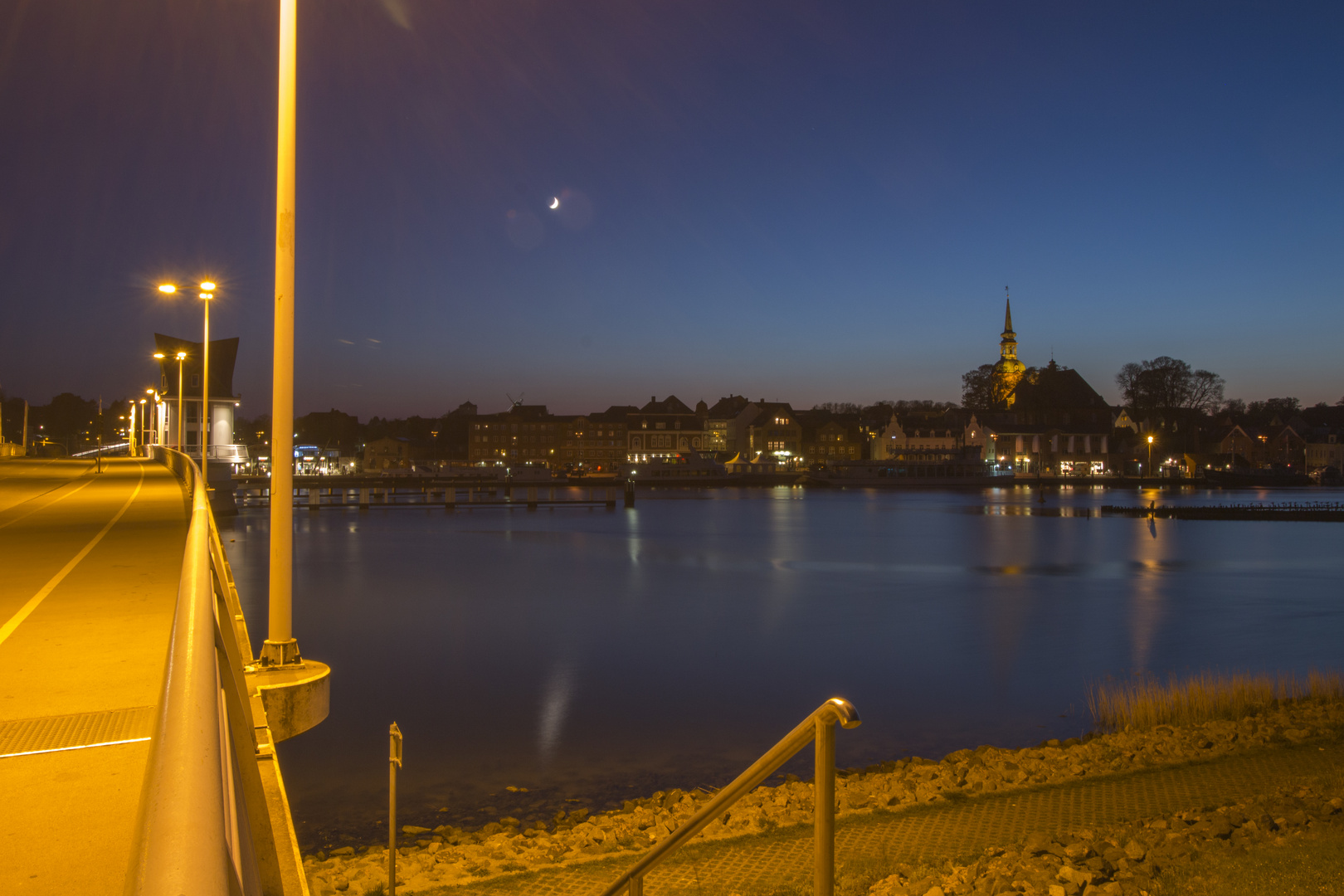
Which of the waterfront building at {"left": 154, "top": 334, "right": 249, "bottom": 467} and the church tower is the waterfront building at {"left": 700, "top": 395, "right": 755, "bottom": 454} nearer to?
the church tower

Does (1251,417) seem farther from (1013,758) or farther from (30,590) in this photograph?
(30,590)

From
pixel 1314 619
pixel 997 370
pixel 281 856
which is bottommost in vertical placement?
pixel 1314 619

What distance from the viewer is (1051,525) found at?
66.0 meters

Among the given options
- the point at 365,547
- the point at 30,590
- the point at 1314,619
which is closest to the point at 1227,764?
the point at 30,590

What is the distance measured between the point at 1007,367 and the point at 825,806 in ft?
528

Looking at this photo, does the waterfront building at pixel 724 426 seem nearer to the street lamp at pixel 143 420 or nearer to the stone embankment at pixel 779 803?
the street lamp at pixel 143 420

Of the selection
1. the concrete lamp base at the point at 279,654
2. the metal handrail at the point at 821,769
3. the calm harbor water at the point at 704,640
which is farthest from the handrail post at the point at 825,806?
the calm harbor water at the point at 704,640

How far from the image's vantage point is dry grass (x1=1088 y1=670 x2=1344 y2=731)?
49.2 ft

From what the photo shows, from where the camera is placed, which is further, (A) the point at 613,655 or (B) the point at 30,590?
(A) the point at 613,655

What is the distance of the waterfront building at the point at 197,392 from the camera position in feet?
208

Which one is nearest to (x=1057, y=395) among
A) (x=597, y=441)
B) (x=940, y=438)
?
(x=940, y=438)

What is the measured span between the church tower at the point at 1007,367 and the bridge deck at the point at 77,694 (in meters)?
141

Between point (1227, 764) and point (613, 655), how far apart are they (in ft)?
47.4

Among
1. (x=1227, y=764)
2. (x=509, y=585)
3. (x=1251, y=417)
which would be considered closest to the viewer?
(x=1227, y=764)
